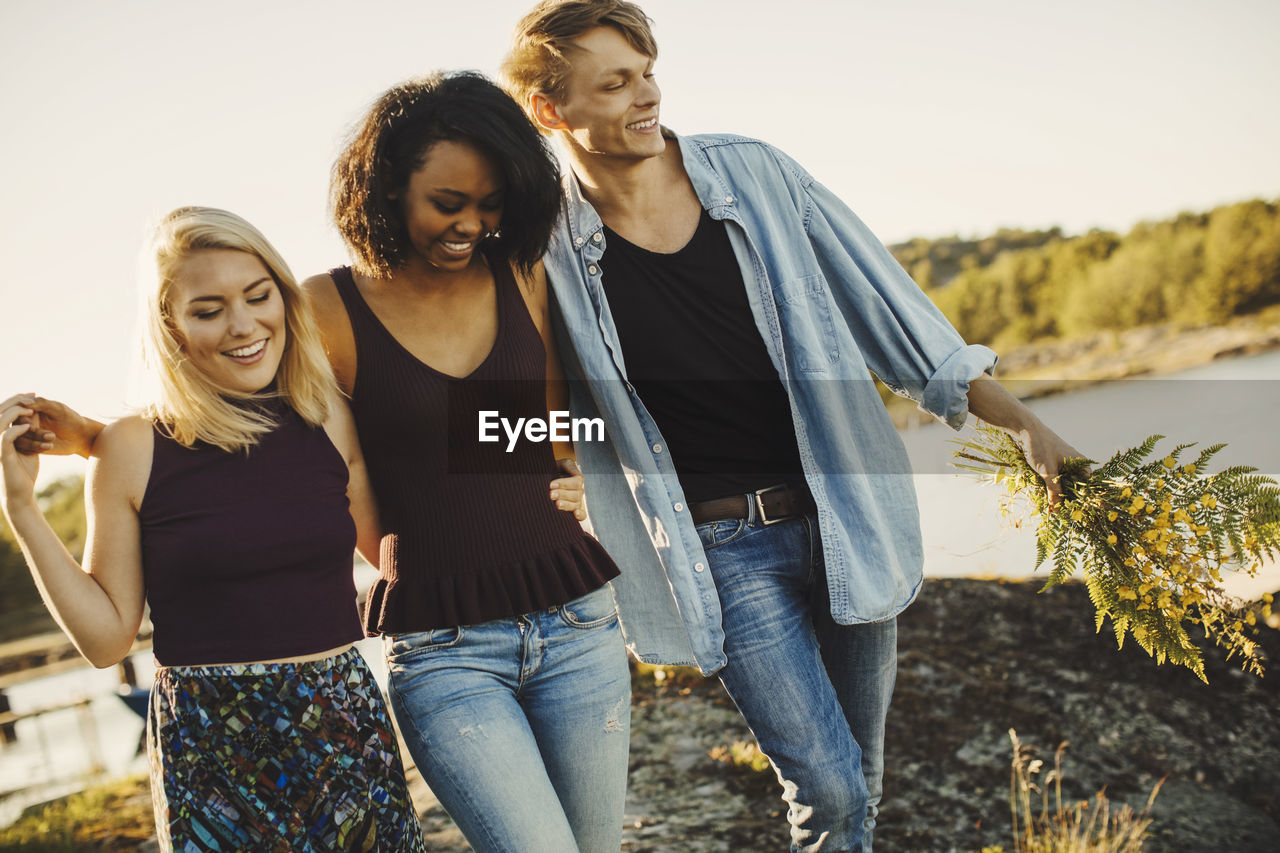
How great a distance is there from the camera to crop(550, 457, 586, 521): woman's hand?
224 cm

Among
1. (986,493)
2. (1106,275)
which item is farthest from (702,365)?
(1106,275)

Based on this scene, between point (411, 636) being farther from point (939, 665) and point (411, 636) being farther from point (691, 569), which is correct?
point (939, 665)

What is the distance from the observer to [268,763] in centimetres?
180

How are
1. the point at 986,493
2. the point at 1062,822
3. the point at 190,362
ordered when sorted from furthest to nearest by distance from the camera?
the point at 986,493
the point at 1062,822
the point at 190,362

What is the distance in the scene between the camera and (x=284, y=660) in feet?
6.06

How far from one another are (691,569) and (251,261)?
47.9 inches

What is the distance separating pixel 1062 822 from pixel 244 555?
10.2ft

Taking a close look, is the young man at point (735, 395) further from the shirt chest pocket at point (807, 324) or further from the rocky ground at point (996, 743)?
the rocky ground at point (996, 743)

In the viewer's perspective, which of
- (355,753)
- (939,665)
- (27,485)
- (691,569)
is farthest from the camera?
(939,665)

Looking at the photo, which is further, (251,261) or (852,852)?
Result: (852,852)

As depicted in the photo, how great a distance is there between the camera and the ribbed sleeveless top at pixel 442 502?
6.68 ft

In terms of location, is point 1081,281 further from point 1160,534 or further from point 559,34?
point 559,34

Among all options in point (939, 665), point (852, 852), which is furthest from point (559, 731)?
point (939, 665)

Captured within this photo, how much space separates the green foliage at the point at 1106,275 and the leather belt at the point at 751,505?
33.7m
